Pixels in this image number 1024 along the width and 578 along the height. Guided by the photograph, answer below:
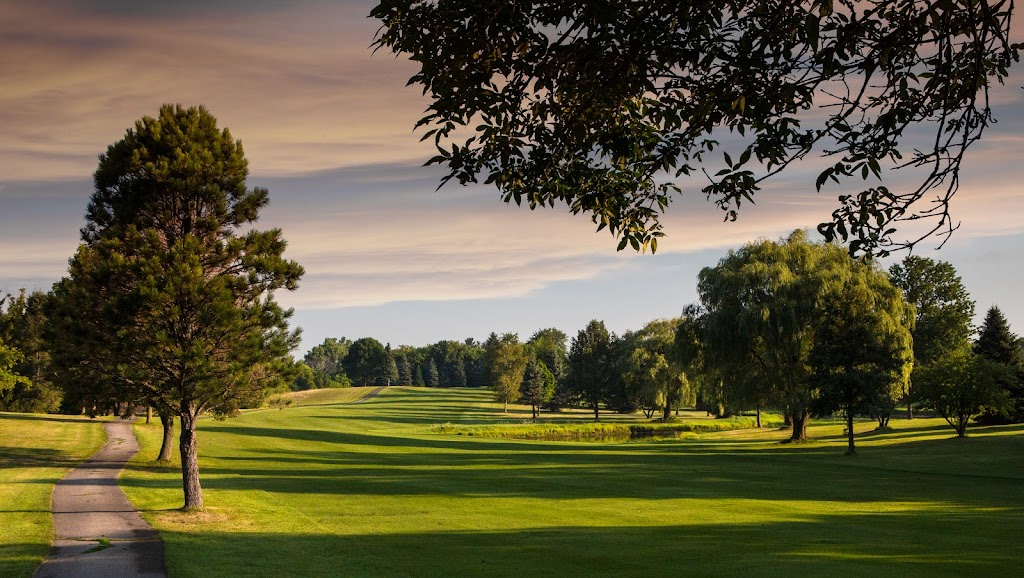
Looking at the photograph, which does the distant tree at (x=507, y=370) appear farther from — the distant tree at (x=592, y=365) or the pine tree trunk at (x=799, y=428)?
the pine tree trunk at (x=799, y=428)

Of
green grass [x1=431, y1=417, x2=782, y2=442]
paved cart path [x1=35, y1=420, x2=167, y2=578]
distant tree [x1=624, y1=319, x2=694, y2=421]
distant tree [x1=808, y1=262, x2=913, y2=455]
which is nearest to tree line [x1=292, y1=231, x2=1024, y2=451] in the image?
distant tree [x1=808, y1=262, x2=913, y2=455]

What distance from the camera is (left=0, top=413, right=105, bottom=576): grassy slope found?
15.7m

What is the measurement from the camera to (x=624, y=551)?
54.0 feet

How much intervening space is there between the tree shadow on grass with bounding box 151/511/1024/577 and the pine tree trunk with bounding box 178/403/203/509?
13.2 ft

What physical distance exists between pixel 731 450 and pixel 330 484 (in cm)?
2753

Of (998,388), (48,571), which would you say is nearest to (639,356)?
(998,388)

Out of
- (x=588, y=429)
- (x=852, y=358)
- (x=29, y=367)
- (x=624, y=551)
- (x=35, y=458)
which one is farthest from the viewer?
(x=588, y=429)

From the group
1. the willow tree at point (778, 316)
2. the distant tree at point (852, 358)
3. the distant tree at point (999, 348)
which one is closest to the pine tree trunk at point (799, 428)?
the willow tree at point (778, 316)

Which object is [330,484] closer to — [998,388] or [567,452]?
[567,452]

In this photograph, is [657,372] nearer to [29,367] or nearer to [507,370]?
[507,370]

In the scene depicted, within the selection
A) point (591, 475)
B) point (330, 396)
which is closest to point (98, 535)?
point (591, 475)

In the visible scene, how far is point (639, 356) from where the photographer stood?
9081cm

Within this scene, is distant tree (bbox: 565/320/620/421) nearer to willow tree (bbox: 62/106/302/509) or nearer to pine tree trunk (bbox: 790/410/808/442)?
pine tree trunk (bbox: 790/410/808/442)

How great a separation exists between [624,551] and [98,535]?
1229 cm
